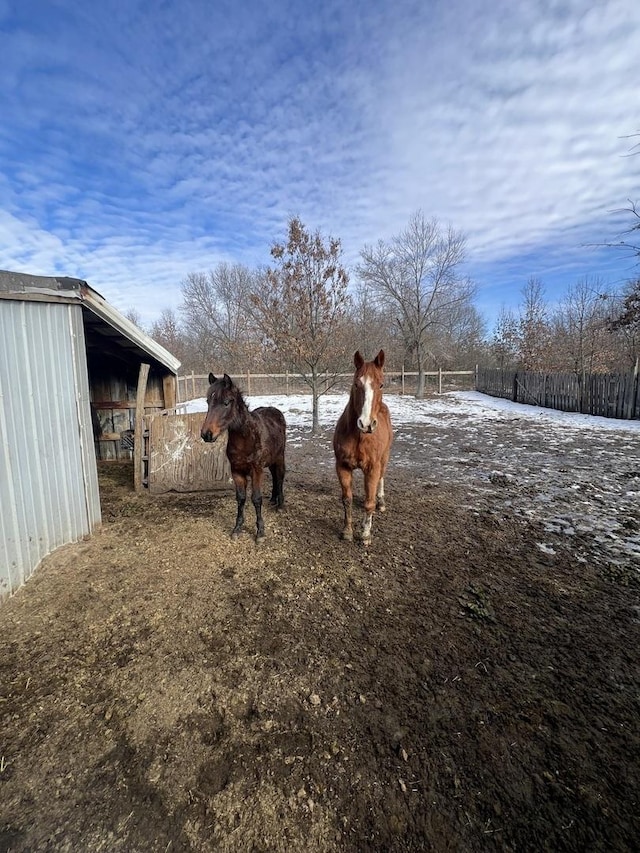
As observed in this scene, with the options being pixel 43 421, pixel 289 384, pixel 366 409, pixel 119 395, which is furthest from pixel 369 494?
pixel 289 384

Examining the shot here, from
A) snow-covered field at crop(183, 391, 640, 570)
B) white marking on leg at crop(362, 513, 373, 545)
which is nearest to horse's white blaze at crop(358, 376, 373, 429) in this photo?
white marking on leg at crop(362, 513, 373, 545)

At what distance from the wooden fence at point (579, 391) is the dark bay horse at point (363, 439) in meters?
12.9

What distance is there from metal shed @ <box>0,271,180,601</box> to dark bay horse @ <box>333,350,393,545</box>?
3.22 m

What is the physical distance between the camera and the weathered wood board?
6.21 m

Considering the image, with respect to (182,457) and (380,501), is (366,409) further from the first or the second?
(182,457)

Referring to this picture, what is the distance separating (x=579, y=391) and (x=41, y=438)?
17.5m

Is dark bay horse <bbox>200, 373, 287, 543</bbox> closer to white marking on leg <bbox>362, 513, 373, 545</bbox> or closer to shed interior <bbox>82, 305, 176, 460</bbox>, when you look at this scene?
white marking on leg <bbox>362, 513, 373, 545</bbox>

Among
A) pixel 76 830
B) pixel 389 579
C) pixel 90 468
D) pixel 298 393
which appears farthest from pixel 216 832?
pixel 298 393

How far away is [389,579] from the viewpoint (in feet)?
12.2

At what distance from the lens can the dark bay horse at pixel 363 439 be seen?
371cm

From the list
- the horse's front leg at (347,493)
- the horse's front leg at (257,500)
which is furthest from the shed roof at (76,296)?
the horse's front leg at (347,493)

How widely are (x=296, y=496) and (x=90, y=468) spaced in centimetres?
306

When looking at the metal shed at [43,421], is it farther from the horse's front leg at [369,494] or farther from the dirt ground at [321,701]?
the horse's front leg at [369,494]

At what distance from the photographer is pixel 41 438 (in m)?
3.81
